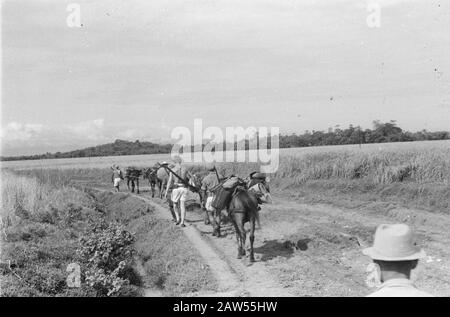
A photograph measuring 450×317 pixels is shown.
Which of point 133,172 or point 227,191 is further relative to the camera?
point 133,172

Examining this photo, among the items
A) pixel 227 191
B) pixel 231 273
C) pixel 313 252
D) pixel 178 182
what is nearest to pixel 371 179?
pixel 178 182

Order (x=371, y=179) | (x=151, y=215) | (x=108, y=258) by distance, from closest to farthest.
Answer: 1. (x=108, y=258)
2. (x=151, y=215)
3. (x=371, y=179)

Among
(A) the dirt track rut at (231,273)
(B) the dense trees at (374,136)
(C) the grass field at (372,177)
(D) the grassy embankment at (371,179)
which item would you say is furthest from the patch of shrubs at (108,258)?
(B) the dense trees at (374,136)

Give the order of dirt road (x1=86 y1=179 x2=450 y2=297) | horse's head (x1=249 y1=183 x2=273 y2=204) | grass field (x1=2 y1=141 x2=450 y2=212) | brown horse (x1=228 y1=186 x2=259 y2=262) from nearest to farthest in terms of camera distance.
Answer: dirt road (x1=86 y1=179 x2=450 y2=297) < brown horse (x1=228 y1=186 x2=259 y2=262) < horse's head (x1=249 y1=183 x2=273 y2=204) < grass field (x1=2 y1=141 x2=450 y2=212)

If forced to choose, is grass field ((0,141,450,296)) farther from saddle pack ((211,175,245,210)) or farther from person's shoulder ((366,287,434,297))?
person's shoulder ((366,287,434,297))

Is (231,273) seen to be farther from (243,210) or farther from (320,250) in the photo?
(320,250)

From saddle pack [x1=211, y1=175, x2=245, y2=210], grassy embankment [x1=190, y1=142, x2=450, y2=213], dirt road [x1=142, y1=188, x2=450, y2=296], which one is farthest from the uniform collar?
grassy embankment [x1=190, y1=142, x2=450, y2=213]

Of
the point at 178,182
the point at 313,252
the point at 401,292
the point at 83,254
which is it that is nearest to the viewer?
the point at 401,292

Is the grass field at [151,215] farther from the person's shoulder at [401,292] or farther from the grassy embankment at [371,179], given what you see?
the person's shoulder at [401,292]

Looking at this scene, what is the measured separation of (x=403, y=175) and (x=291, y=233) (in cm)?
805

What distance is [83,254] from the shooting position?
10.5 metres

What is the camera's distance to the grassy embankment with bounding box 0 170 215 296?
29.3 ft
